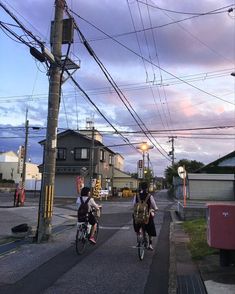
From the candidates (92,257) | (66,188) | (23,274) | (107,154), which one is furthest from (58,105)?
(107,154)

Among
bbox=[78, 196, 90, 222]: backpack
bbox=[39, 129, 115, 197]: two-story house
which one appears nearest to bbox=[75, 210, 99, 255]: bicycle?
bbox=[78, 196, 90, 222]: backpack

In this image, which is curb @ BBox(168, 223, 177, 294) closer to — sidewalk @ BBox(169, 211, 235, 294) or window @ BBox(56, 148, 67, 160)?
sidewalk @ BBox(169, 211, 235, 294)

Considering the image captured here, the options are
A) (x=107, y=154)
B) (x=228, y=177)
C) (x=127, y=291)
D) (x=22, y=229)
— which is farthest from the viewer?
(x=107, y=154)

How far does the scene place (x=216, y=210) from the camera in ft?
32.0

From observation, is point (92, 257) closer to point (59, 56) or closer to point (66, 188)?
point (59, 56)

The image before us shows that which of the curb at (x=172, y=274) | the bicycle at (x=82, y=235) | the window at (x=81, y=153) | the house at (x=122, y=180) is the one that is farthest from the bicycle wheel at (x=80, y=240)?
the house at (x=122, y=180)

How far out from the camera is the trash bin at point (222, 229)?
953cm

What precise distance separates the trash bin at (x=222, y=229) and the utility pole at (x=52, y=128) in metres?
6.22

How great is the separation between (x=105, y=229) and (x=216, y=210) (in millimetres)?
9476

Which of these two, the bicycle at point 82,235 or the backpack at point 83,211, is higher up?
the backpack at point 83,211

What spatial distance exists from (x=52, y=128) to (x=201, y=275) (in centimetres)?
758

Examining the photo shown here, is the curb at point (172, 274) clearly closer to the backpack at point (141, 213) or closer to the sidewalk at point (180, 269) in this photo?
the sidewalk at point (180, 269)

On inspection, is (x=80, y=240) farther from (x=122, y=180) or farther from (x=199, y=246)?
(x=122, y=180)

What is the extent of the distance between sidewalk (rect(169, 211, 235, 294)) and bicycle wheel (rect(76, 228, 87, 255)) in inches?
90.5
